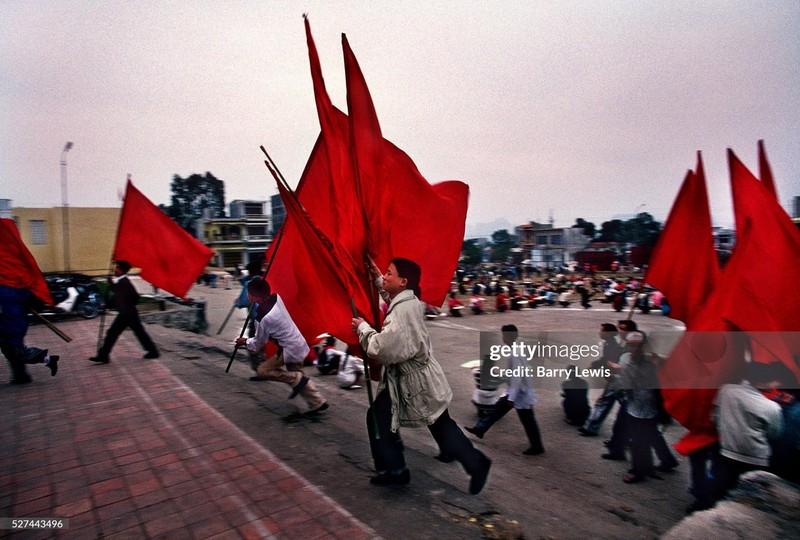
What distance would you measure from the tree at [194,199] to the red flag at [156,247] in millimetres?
53904

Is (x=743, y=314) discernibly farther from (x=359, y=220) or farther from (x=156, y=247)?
(x=156, y=247)

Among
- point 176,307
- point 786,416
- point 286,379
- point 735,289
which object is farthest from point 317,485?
point 176,307

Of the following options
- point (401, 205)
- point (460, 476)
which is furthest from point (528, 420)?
point (401, 205)

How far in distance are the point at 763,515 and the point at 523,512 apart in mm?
1399

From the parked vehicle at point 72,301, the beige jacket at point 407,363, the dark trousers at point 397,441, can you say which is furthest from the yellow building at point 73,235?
the beige jacket at point 407,363

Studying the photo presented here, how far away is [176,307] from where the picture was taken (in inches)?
590

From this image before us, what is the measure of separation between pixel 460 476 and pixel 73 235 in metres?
31.3

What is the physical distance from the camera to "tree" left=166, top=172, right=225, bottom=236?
58.3m

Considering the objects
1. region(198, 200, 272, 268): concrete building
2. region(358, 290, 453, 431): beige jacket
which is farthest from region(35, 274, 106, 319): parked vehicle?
region(198, 200, 272, 268): concrete building

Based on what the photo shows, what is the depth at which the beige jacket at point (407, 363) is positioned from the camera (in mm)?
2987

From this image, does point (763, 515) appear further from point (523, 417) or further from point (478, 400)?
point (478, 400)

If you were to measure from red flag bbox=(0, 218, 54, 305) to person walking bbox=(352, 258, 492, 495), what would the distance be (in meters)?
5.30

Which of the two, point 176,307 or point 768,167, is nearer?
point 768,167

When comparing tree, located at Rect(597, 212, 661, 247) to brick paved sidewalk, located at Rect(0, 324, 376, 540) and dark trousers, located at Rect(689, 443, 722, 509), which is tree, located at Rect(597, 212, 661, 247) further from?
brick paved sidewalk, located at Rect(0, 324, 376, 540)
